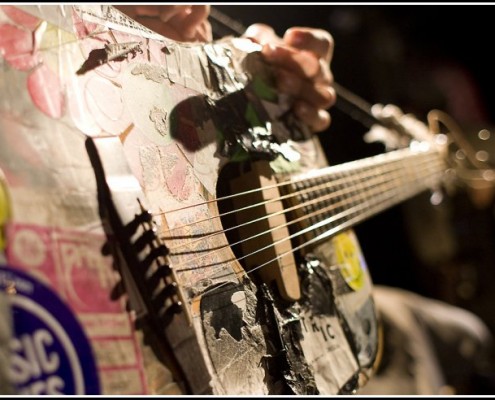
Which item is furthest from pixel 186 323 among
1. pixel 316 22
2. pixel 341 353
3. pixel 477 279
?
pixel 477 279

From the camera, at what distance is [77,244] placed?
0.44 m

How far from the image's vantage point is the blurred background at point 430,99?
191 cm

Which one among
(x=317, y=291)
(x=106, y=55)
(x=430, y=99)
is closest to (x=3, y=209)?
(x=106, y=55)

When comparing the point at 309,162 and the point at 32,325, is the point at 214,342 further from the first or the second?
the point at 309,162

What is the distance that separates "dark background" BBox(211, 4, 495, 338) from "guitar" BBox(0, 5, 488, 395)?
0.96m

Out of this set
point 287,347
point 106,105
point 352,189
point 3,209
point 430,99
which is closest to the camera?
point 3,209

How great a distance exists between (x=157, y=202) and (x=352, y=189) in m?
0.55

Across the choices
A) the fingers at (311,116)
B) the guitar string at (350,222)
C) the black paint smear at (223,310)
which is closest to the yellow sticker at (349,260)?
the guitar string at (350,222)

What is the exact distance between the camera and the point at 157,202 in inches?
20.6

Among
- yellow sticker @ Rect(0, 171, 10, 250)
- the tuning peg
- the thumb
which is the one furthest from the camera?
the tuning peg

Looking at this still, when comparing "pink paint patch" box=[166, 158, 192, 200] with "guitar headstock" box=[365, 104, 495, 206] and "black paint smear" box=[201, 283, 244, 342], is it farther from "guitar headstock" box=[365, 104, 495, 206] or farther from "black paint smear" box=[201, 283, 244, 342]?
"guitar headstock" box=[365, 104, 495, 206]

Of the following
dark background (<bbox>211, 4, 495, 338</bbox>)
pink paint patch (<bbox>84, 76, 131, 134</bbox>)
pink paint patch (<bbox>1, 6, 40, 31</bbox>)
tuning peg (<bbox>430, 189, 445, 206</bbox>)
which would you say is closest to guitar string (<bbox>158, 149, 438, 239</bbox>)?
pink paint patch (<bbox>84, 76, 131, 134</bbox>)

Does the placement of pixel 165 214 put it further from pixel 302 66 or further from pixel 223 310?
pixel 302 66

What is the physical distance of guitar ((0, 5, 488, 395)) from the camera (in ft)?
1.40
